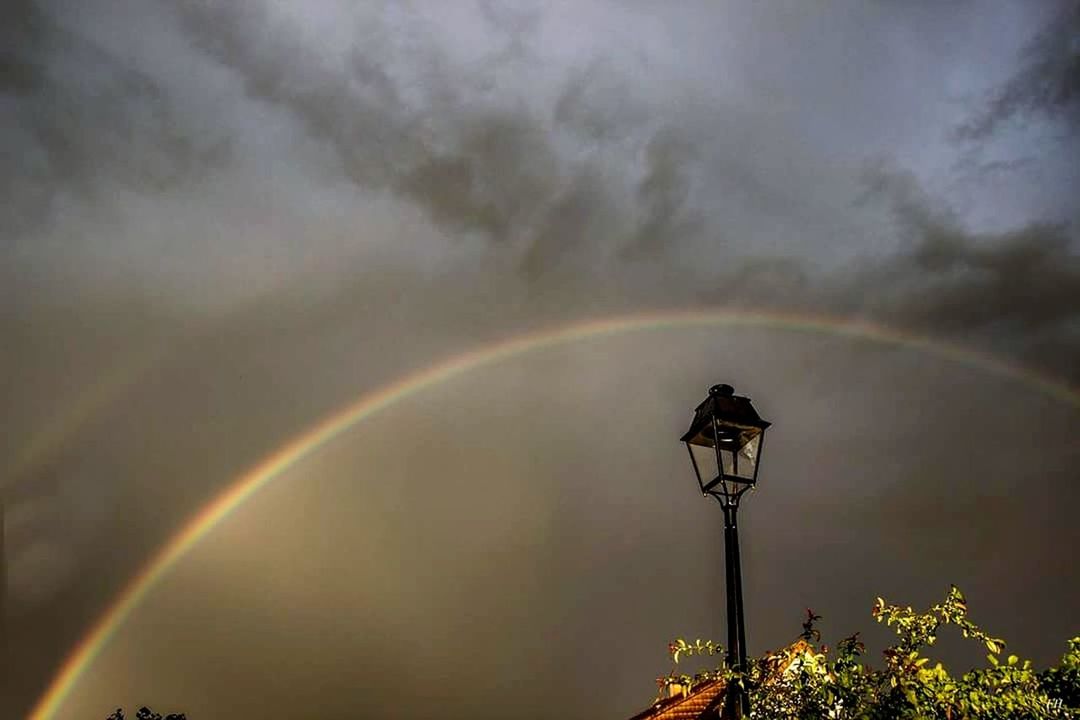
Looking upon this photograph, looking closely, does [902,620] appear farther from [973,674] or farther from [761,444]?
[761,444]

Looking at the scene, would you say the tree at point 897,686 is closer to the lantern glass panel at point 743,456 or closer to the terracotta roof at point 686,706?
the lantern glass panel at point 743,456

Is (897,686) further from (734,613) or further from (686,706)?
(686,706)

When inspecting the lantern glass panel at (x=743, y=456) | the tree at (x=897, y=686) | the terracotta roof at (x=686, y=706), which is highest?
the terracotta roof at (x=686, y=706)

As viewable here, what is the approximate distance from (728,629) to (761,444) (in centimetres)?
162

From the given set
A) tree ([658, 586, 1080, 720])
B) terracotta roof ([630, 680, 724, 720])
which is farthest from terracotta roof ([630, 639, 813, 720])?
tree ([658, 586, 1080, 720])

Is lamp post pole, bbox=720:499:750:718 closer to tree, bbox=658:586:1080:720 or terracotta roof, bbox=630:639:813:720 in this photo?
tree, bbox=658:586:1080:720

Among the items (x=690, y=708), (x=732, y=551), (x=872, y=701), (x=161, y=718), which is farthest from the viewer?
(x=161, y=718)

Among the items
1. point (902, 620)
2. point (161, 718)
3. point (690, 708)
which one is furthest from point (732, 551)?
point (161, 718)

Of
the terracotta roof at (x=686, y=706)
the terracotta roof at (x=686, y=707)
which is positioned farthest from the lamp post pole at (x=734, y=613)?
the terracotta roof at (x=686, y=707)

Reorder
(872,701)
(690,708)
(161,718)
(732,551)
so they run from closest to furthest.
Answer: (872,701) → (732,551) → (690,708) → (161,718)

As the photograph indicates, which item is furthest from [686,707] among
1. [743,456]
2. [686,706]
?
[743,456]

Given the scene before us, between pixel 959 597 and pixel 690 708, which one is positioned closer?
pixel 959 597

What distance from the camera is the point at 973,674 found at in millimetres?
6891

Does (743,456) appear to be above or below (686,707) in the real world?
below
